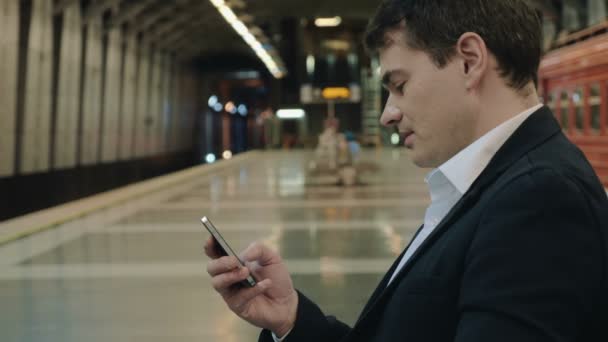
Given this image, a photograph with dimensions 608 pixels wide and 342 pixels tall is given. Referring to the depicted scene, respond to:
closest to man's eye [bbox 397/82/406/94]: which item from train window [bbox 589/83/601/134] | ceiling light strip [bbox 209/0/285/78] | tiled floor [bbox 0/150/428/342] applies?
tiled floor [bbox 0/150/428/342]

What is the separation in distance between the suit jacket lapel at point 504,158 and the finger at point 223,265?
39 cm

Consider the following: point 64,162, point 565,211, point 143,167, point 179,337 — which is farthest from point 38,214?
point 143,167

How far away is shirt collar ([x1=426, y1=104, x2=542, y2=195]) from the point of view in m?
1.49

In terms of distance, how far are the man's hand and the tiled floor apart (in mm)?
3426

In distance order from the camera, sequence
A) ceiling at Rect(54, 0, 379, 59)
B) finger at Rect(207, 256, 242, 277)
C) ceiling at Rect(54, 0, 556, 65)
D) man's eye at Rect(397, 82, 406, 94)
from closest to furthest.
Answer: man's eye at Rect(397, 82, 406, 94)
finger at Rect(207, 256, 242, 277)
ceiling at Rect(54, 0, 379, 59)
ceiling at Rect(54, 0, 556, 65)

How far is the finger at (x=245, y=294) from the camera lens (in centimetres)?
183

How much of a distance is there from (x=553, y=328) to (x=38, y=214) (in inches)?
476

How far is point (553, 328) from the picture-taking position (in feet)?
3.85

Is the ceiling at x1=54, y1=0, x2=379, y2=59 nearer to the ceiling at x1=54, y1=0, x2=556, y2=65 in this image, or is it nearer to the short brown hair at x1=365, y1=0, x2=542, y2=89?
the ceiling at x1=54, y1=0, x2=556, y2=65

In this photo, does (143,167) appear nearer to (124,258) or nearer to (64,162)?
(64,162)

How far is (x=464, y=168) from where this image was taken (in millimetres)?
1531

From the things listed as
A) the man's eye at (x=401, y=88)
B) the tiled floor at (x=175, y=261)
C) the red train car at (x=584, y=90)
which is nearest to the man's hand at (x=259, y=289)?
the man's eye at (x=401, y=88)

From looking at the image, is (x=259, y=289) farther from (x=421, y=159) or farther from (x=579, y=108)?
(x=579, y=108)

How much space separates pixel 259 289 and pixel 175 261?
6.70 meters
